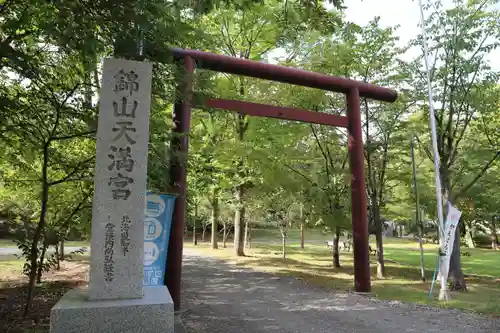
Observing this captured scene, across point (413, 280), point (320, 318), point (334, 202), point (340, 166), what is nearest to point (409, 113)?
point (340, 166)

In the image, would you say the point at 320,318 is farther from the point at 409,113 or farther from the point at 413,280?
the point at 409,113

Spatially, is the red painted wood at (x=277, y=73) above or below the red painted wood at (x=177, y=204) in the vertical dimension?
above

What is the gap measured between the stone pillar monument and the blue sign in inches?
73.1

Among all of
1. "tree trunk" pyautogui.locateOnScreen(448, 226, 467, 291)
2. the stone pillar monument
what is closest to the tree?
"tree trunk" pyautogui.locateOnScreen(448, 226, 467, 291)

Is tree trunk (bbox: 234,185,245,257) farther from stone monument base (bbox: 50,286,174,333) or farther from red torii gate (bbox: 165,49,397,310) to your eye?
stone monument base (bbox: 50,286,174,333)

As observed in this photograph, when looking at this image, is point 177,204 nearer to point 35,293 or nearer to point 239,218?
point 35,293

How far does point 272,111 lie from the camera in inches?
332

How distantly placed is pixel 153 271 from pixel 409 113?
1011cm

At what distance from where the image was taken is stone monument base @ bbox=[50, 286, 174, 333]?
11.0ft

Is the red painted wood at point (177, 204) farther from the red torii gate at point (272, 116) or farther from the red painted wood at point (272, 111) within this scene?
the red painted wood at point (272, 111)

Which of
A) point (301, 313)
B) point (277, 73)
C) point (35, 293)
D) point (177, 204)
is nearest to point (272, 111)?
point (277, 73)

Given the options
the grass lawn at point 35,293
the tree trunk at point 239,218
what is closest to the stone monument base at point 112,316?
the grass lawn at point 35,293

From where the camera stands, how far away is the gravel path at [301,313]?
20.2ft

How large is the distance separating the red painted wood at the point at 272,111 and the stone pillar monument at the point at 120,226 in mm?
3220
